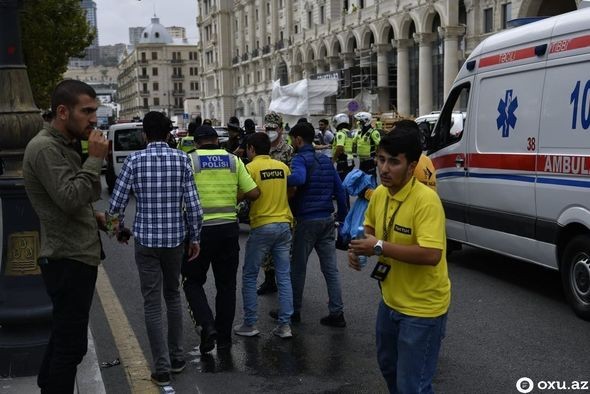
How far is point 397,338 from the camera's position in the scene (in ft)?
12.3

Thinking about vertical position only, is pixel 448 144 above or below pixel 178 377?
above

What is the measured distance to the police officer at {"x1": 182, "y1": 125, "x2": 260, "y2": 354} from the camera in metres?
5.82

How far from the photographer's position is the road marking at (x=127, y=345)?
17.0ft

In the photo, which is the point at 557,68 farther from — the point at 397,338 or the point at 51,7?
the point at 51,7

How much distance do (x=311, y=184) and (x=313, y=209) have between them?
23 centimetres

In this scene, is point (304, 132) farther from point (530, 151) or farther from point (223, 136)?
point (223, 136)

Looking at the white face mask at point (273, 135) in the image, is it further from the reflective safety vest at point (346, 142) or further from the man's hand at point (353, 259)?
the reflective safety vest at point (346, 142)

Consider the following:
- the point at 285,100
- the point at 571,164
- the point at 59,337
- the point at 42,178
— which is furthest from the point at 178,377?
the point at 285,100

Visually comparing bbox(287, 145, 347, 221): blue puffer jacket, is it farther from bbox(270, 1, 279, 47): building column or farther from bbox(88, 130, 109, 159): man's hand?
bbox(270, 1, 279, 47): building column

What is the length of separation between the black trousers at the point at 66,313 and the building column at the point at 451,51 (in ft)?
136

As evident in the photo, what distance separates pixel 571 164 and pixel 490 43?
2180 millimetres

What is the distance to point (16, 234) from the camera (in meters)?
5.14

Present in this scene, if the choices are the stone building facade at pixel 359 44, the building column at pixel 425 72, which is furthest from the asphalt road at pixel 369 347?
the building column at pixel 425 72

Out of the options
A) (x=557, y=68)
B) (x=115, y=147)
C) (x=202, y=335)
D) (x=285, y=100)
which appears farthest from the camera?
(x=285, y=100)
